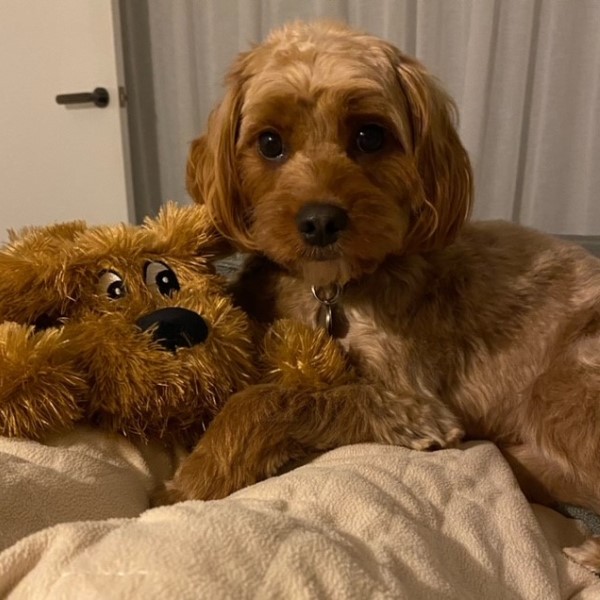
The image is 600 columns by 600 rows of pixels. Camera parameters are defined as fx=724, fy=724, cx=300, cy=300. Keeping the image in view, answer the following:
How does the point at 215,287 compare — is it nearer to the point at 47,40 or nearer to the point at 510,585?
the point at 510,585

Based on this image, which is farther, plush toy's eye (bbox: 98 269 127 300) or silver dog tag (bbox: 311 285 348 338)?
silver dog tag (bbox: 311 285 348 338)

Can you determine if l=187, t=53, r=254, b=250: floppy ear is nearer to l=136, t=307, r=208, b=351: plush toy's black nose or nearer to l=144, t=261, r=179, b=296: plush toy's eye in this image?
l=144, t=261, r=179, b=296: plush toy's eye

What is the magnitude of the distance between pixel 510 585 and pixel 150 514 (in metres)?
0.62

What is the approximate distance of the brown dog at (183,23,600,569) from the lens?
151 cm

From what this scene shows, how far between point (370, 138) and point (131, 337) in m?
0.67

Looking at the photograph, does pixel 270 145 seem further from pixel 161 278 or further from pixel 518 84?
pixel 518 84

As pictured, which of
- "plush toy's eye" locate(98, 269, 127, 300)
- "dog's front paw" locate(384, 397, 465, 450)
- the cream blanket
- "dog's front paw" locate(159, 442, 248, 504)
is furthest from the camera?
"dog's front paw" locate(384, 397, 465, 450)

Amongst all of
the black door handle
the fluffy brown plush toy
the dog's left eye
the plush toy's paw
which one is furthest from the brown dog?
the black door handle

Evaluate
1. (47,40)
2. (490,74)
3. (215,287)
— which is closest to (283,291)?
(215,287)

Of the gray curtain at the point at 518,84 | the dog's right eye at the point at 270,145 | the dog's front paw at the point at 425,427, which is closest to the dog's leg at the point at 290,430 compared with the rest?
the dog's front paw at the point at 425,427

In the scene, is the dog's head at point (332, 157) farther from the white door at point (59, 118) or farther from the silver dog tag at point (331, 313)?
the white door at point (59, 118)

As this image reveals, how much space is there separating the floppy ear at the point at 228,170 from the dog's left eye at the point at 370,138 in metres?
0.29

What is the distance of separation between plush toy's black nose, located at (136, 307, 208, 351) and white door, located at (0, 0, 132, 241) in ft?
8.16

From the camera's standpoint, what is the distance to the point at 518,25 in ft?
9.45
